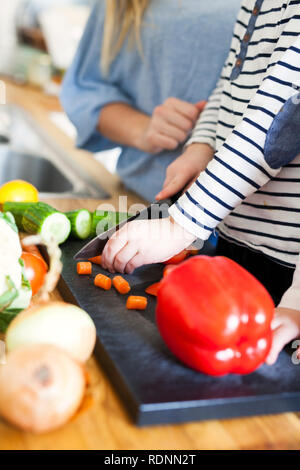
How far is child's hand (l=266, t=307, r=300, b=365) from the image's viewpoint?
67 cm

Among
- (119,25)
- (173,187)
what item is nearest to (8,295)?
(173,187)

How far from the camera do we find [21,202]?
43.3 inches

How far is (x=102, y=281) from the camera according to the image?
0.83 meters

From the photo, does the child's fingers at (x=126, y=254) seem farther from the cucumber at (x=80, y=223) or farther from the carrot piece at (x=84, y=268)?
the cucumber at (x=80, y=223)

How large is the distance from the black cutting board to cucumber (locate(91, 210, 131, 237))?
32 centimetres

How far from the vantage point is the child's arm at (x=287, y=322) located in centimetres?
67

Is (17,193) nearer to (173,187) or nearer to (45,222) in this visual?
(45,222)

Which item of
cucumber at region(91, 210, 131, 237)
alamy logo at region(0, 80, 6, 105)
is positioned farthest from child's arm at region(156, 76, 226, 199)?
alamy logo at region(0, 80, 6, 105)

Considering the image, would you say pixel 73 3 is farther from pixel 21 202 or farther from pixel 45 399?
pixel 45 399

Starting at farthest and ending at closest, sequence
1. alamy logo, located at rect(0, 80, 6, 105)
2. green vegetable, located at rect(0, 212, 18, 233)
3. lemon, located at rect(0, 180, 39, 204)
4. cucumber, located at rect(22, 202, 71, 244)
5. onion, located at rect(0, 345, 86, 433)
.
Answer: alamy logo, located at rect(0, 80, 6, 105) → lemon, located at rect(0, 180, 39, 204) → cucumber, located at rect(22, 202, 71, 244) → green vegetable, located at rect(0, 212, 18, 233) → onion, located at rect(0, 345, 86, 433)

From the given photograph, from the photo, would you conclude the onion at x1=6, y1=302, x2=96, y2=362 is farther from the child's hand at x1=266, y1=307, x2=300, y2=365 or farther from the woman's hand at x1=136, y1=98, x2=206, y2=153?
the woman's hand at x1=136, y1=98, x2=206, y2=153

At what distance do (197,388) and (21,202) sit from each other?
2.14ft

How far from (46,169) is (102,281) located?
48.6 inches

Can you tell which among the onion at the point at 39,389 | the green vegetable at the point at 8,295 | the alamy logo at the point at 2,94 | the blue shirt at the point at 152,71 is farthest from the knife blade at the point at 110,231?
the alamy logo at the point at 2,94
